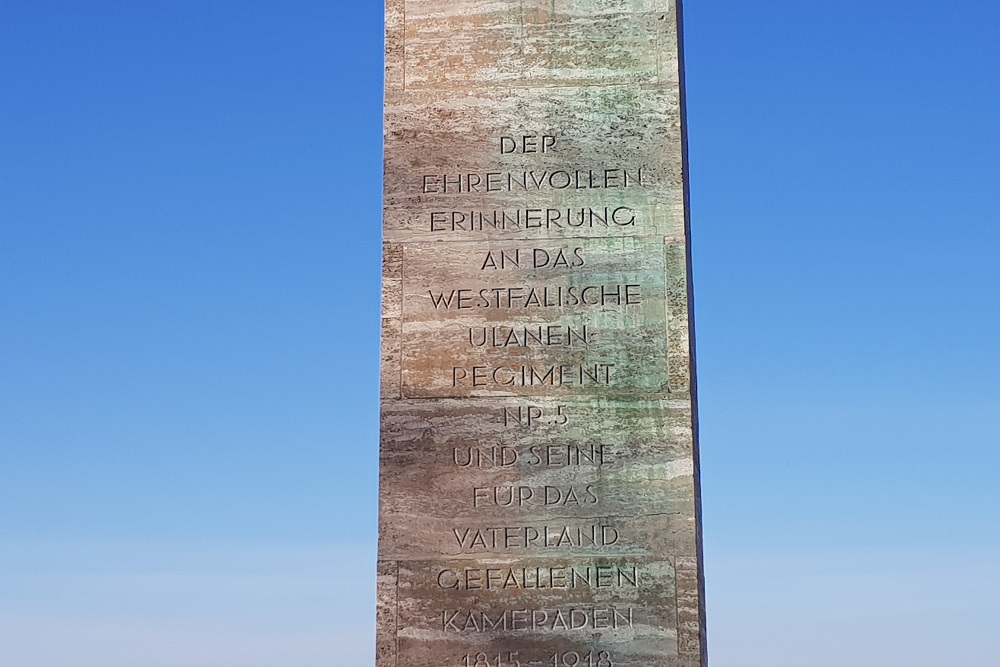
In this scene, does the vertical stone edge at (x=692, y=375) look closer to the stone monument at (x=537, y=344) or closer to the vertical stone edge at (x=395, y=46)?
the stone monument at (x=537, y=344)

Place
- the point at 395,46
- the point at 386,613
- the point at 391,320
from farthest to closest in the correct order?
the point at 395,46 → the point at 391,320 → the point at 386,613

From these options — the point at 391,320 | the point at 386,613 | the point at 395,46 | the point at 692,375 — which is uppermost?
the point at 395,46

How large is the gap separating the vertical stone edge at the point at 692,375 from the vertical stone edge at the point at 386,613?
93.0 inches

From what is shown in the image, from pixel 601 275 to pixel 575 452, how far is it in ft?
5.03

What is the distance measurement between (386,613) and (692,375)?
325cm

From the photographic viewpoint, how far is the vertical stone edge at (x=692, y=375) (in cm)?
1226

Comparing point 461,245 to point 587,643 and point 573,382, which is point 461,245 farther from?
point 587,643

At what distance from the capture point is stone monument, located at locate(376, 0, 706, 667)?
12281 millimetres

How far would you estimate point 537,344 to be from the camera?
500 inches

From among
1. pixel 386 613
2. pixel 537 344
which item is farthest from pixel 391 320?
pixel 386 613

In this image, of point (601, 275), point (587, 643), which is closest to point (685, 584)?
point (587, 643)

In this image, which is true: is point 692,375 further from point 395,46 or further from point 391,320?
point 395,46

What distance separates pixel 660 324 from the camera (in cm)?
1264

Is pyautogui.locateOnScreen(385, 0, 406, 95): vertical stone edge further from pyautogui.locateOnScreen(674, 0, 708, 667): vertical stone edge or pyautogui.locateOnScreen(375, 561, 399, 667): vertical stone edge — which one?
pyautogui.locateOnScreen(375, 561, 399, 667): vertical stone edge
